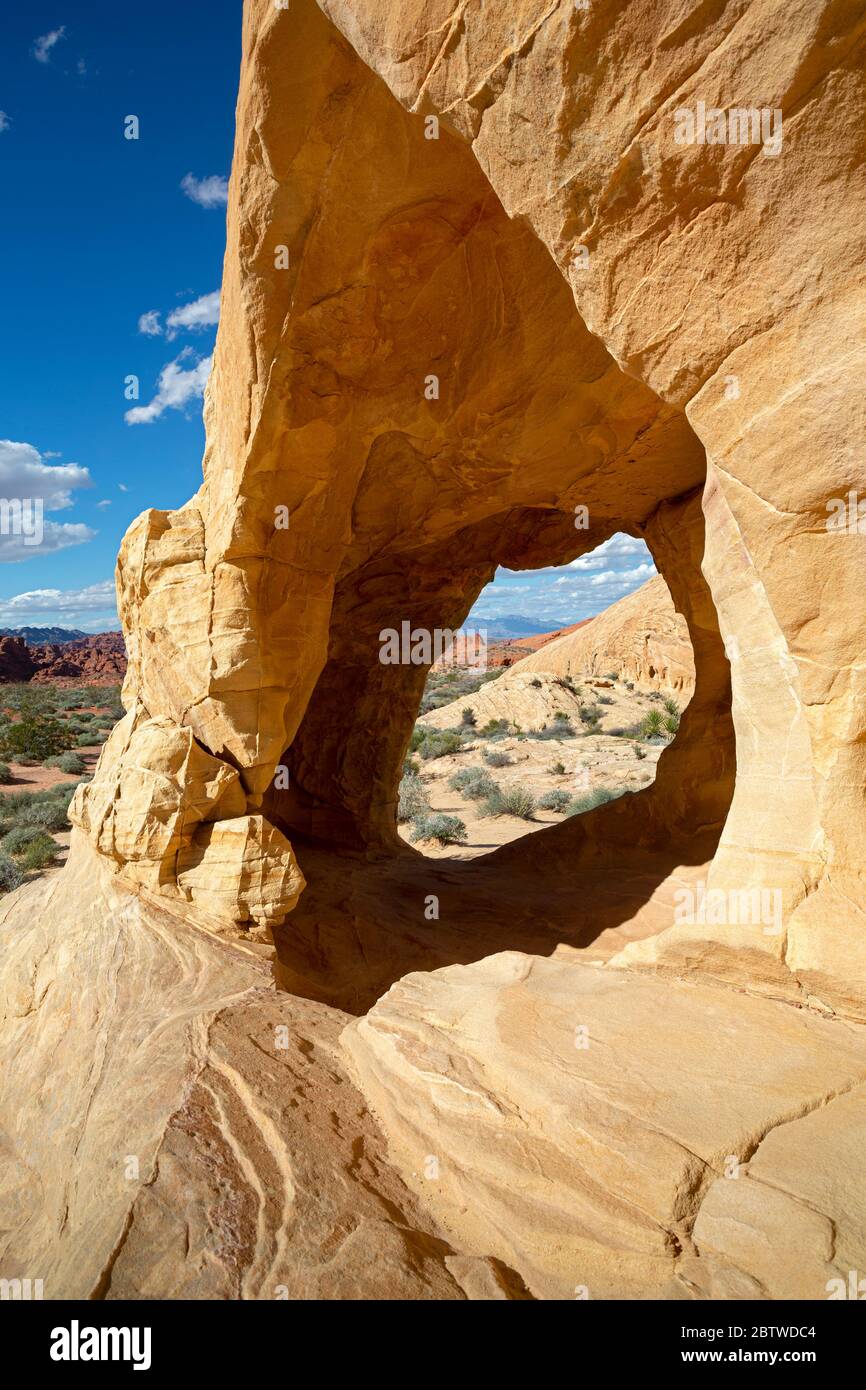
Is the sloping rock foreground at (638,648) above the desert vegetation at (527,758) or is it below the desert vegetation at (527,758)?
above

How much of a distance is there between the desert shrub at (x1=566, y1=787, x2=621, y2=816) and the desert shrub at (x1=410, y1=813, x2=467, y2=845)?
2477 mm

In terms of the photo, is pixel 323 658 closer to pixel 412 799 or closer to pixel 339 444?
pixel 339 444

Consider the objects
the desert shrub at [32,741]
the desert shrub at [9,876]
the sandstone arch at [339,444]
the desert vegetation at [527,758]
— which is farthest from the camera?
the desert shrub at [32,741]

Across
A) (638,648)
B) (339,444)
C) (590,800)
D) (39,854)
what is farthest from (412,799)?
(638,648)

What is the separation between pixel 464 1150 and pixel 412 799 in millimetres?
13946

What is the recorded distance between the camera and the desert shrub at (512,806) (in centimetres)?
1491

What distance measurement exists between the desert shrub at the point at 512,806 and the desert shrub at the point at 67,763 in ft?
39.2

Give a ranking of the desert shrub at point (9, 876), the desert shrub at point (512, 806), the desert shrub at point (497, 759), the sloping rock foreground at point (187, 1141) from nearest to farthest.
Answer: the sloping rock foreground at point (187, 1141) → the desert shrub at point (9, 876) → the desert shrub at point (512, 806) → the desert shrub at point (497, 759)

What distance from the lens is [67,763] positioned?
1930 cm

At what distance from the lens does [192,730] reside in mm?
5598

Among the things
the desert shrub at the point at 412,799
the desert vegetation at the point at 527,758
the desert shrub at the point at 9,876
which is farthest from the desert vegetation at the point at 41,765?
the desert vegetation at the point at 527,758

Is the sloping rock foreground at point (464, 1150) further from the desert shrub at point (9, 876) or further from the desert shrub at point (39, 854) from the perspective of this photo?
the desert shrub at point (39, 854)
